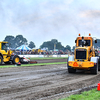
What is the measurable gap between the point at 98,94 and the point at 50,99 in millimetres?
1698

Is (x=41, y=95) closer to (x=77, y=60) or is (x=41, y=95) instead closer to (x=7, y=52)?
(x=77, y=60)

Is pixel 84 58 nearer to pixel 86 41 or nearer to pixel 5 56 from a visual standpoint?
pixel 86 41

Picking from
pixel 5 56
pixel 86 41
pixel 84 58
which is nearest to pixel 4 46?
pixel 5 56

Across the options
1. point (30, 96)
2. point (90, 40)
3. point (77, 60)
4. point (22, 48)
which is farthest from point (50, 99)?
point (22, 48)

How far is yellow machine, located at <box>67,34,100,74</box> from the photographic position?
12172 mm

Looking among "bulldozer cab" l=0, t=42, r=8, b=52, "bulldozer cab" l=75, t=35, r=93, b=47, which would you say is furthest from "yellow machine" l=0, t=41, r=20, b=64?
"bulldozer cab" l=75, t=35, r=93, b=47

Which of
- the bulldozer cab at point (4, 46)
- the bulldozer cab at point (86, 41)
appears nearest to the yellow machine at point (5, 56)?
the bulldozer cab at point (4, 46)

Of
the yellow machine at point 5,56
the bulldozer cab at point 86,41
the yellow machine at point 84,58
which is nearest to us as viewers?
the yellow machine at point 84,58

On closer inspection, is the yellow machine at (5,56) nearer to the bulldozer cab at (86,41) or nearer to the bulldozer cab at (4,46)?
the bulldozer cab at (4,46)

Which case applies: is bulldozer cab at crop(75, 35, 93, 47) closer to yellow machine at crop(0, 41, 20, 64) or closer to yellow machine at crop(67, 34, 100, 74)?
yellow machine at crop(67, 34, 100, 74)

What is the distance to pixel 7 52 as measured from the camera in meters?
21.1

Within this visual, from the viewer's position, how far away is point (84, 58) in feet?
41.3

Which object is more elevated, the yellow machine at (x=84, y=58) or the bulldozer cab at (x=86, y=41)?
the bulldozer cab at (x=86, y=41)

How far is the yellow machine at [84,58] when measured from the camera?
12172mm
